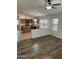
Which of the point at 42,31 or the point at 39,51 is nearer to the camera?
the point at 39,51

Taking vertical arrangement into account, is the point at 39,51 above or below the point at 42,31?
below

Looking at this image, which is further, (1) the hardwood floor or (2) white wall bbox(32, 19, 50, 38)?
(2) white wall bbox(32, 19, 50, 38)

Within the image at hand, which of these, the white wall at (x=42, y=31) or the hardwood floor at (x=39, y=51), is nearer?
the hardwood floor at (x=39, y=51)

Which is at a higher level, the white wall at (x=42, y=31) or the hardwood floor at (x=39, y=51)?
the white wall at (x=42, y=31)

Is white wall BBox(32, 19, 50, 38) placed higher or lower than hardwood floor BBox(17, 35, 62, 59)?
higher
